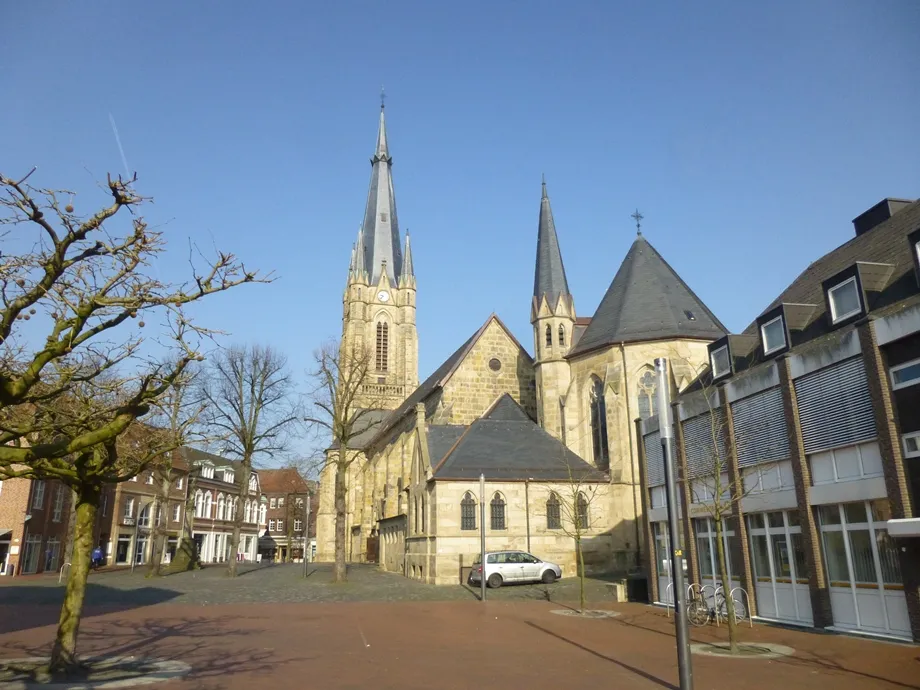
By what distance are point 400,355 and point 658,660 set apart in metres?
63.0

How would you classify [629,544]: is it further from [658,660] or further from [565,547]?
[658,660]

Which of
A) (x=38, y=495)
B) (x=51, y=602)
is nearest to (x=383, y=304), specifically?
(x=38, y=495)

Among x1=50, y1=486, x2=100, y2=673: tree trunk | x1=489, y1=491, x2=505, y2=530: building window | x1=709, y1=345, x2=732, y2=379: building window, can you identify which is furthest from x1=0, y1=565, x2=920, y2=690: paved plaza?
x1=709, y1=345, x2=732, y2=379: building window

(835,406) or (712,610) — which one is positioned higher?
(835,406)

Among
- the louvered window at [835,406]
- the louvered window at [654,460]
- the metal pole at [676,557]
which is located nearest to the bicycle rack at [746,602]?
the louvered window at [835,406]

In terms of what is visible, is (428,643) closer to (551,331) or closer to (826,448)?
(826,448)

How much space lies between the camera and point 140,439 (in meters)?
26.4

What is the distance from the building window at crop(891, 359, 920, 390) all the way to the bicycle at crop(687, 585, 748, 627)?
645 centimetres

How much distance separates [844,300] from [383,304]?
6202 cm

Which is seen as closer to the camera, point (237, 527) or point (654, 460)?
point (654, 460)

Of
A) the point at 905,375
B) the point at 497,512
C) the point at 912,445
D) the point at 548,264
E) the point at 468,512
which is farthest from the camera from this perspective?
the point at 548,264

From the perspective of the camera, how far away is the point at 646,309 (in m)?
35.4

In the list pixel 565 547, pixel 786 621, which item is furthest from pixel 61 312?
pixel 565 547

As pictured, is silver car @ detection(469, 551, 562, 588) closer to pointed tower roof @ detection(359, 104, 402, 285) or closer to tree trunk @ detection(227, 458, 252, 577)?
tree trunk @ detection(227, 458, 252, 577)
